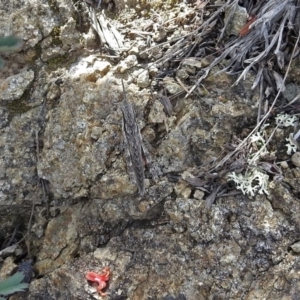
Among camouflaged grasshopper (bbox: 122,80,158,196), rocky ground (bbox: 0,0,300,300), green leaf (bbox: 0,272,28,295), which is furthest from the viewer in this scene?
camouflaged grasshopper (bbox: 122,80,158,196)

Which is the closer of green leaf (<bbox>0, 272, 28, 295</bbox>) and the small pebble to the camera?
green leaf (<bbox>0, 272, 28, 295</bbox>)

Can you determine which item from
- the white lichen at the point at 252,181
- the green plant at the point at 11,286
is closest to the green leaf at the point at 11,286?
the green plant at the point at 11,286

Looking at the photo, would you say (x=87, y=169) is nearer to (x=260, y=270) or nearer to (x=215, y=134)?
(x=215, y=134)

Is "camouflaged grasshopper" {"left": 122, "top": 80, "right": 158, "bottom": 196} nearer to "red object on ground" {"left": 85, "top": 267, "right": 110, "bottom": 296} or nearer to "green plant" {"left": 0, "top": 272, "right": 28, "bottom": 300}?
"red object on ground" {"left": 85, "top": 267, "right": 110, "bottom": 296}

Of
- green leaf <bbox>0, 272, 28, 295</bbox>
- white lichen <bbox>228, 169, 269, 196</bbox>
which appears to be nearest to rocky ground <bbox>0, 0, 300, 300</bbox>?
white lichen <bbox>228, 169, 269, 196</bbox>

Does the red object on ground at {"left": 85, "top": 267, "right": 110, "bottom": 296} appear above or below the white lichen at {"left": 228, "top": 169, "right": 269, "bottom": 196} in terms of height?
below

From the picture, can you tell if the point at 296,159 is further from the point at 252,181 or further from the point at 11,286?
the point at 11,286

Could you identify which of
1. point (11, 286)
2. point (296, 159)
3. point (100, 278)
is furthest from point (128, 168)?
point (11, 286)
